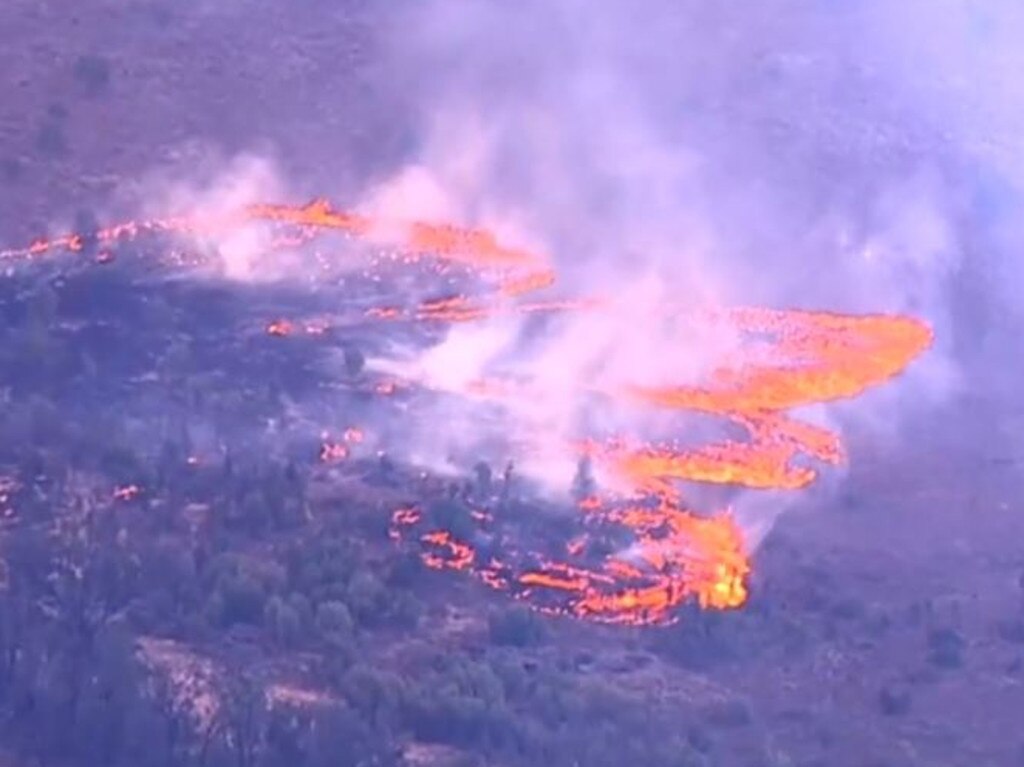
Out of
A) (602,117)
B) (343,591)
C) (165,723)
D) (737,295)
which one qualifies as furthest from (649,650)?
(602,117)

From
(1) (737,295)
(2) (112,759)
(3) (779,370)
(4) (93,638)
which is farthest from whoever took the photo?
(1) (737,295)

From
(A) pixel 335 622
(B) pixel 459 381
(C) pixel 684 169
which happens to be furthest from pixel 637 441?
(C) pixel 684 169

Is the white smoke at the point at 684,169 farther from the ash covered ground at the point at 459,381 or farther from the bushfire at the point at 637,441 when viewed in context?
the bushfire at the point at 637,441

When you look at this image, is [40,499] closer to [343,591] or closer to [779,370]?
[343,591]

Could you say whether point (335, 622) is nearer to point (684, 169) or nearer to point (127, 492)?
point (127, 492)

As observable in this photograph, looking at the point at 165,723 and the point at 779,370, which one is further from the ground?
the point at 779,370

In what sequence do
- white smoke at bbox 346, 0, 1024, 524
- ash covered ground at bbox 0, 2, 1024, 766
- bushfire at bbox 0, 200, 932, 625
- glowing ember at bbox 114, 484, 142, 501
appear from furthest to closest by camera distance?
white smoke at bbox 346, 0, 1024, 524 → glowing ember at bbox 114, 484, 142, 501 → bushfire at bbox 0, 200, 932, 625 → ash covered ground at bbox 0, 2, 1024, 766

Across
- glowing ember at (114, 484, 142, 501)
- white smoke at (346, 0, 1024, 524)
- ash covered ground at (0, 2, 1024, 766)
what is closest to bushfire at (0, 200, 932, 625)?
glowing ember at (114, 484, 142, 501)

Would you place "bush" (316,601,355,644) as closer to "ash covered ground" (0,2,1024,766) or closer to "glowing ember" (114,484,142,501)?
"ash covered ground" (0,2,1024,766)
